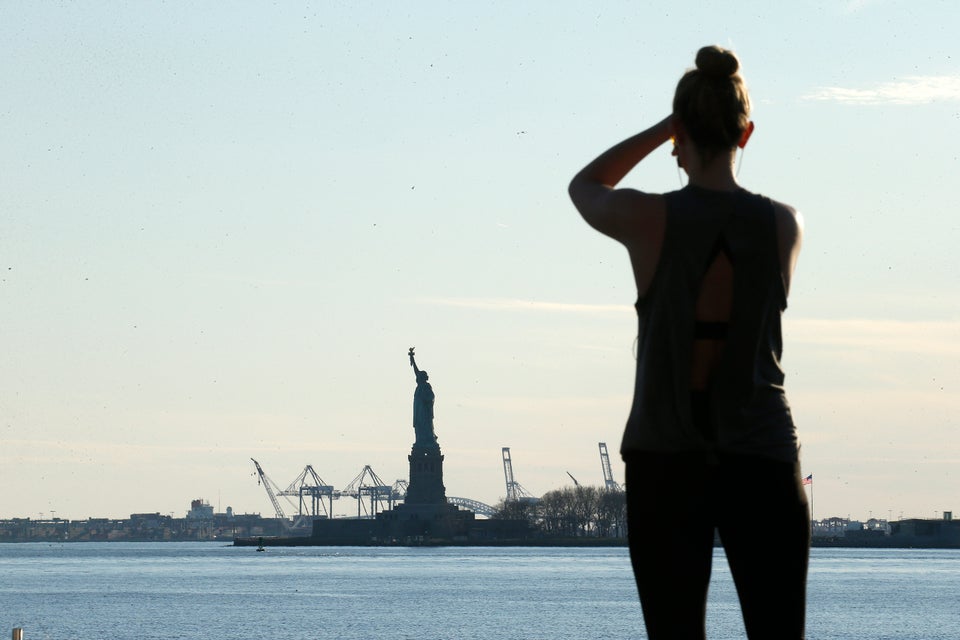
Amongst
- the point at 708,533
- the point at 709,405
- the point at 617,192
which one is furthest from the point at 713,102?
the point at 708,533

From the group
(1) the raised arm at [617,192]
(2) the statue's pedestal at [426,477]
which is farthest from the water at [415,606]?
(1) the raised arm at [617,192]

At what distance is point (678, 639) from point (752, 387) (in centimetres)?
53

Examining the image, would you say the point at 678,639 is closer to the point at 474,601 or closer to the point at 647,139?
the point at 647,139

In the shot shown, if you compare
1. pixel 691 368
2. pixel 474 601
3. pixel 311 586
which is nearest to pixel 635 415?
pixel 691 368

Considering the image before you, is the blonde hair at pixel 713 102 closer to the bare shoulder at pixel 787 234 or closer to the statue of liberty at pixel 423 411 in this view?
the bare shoulder at pixel 787 234

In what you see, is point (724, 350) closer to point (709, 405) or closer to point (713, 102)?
point (709, 405)

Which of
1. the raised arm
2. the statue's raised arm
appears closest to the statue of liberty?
the statue's raised arm

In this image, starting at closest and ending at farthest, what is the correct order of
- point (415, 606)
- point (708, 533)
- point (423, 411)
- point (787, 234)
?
point (708, 533) → point (787, 234) → point (415, 606) → point (423, 411)

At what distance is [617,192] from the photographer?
378 cm

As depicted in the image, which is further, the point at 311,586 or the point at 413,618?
the point at 311,586

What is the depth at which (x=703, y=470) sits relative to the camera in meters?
3.69

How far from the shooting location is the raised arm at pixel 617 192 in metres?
3.72

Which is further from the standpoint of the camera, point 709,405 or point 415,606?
point 415,606

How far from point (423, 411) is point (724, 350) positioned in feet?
606
